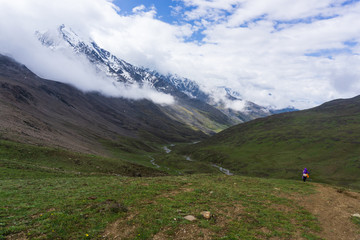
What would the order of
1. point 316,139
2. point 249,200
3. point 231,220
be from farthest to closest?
point 316,139 < point 249,200 < point 231,220

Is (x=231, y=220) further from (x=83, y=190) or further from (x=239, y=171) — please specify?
(x=239, y=171)

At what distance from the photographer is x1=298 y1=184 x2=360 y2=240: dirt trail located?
2052 cm

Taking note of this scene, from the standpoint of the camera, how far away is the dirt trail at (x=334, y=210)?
20516 millimetres

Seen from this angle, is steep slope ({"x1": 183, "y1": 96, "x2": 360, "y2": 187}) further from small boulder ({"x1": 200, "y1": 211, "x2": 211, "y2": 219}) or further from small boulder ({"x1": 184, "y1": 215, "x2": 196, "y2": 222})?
small boulder ({"x1": 184, "y1": 215, "x2": 196, "y2": 222})

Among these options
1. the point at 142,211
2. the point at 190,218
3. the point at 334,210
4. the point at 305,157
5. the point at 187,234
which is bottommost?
the point at 142,211

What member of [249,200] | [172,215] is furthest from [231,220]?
[249,200]

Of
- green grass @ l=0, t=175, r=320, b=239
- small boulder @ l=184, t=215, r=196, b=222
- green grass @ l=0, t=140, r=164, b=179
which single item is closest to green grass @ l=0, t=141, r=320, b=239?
green grass @ l=0, t=175, r=320, b=239

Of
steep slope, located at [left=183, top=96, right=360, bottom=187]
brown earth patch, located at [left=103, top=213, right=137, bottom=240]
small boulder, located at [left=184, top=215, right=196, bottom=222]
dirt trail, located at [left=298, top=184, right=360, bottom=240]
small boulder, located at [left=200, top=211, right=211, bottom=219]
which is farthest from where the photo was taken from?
steep slope, located at [left=183, top=96, right=360, bottom=187]

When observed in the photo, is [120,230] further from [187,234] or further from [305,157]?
[305,157]

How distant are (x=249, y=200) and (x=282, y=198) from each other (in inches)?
232

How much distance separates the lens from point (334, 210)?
26266 mm

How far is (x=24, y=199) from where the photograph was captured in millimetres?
23625

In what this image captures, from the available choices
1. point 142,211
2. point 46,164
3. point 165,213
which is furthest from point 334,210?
point 46,164

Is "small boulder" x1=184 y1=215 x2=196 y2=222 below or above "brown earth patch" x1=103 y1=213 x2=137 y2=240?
above
